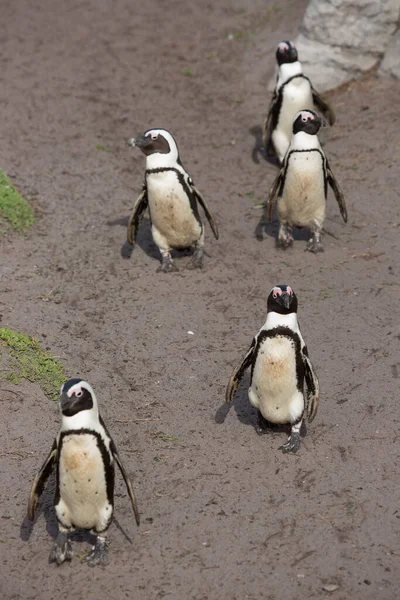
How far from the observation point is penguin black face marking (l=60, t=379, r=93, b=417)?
4496mm

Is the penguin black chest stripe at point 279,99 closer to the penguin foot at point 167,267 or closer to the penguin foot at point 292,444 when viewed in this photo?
the penguin foot at point 167,267

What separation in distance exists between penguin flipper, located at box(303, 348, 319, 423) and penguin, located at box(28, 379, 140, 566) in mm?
1257

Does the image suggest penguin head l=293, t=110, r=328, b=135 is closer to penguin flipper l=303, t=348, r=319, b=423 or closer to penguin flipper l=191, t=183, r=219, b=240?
penguin flipper l=191, t=183, r=219, b=240

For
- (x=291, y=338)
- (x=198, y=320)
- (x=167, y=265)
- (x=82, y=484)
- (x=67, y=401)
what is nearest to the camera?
(x=67, y=401)

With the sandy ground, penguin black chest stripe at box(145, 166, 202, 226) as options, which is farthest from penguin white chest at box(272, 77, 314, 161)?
penguin black chest stripe at box(145, 166, 202, 226)

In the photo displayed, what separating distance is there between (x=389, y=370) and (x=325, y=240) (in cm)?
222

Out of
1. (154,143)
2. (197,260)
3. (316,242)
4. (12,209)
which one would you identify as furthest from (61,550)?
(316,242)

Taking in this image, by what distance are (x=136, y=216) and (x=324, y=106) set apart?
2.84 m

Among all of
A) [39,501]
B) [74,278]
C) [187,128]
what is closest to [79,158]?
[187,128]

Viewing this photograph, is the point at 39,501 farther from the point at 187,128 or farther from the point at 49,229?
the point at 187,128

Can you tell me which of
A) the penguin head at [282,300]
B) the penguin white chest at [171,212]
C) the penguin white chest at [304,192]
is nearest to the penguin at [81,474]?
the penguin head at [282,300]

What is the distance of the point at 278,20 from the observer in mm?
12195

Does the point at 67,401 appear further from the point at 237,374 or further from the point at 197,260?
the point at 197,260

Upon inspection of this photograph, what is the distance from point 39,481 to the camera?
4688 millimetres
